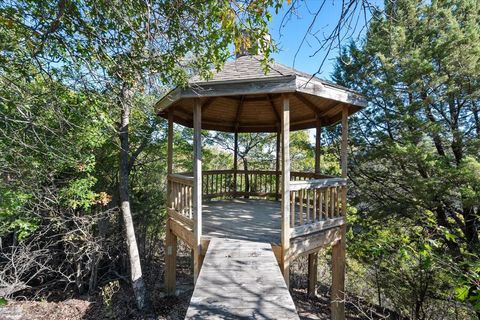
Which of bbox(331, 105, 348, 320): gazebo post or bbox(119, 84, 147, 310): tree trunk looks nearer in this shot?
bbox(331, 105, 348, 320): gazebo post

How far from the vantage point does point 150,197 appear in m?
9.38

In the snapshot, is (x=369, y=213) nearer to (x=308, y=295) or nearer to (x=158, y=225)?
(x=308, y=295)

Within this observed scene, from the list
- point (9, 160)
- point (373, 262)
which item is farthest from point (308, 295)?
point (9, 160)

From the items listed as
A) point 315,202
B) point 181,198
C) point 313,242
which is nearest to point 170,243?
point 181,198

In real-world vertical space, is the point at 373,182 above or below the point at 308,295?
above

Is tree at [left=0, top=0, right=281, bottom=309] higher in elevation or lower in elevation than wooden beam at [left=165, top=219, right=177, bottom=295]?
higher

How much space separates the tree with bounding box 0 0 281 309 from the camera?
2594 mm

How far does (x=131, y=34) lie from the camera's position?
330 centimetres

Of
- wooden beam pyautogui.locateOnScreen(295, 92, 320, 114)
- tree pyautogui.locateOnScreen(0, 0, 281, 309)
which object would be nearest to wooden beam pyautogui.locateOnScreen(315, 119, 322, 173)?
wooden beam pyautogui.locateOnScreen(295, 92, 320, 114)

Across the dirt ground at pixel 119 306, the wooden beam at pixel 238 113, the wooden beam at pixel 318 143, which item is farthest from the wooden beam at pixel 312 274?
the wooden beam at pixel 238 113

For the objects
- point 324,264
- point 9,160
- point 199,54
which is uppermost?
point 199,54

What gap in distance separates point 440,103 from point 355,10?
6531mm

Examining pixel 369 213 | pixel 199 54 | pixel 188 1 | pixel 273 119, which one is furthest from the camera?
pixel 273 119

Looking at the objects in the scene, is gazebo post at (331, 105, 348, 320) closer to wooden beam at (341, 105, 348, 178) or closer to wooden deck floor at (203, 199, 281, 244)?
wooden beam at (341, 105, 348, 178)
